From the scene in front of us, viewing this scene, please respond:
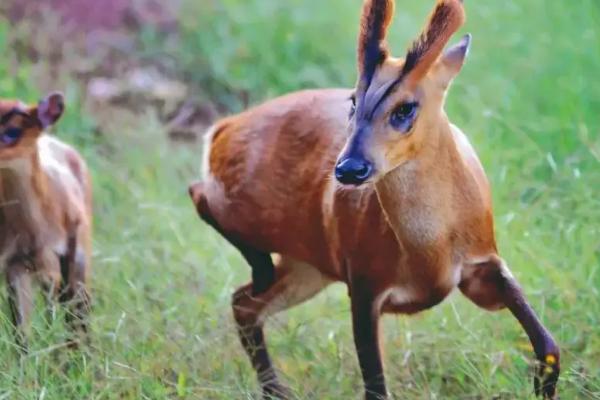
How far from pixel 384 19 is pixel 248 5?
19.4 ft

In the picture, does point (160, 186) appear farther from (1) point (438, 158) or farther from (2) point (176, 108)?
(1) point (438, 158)

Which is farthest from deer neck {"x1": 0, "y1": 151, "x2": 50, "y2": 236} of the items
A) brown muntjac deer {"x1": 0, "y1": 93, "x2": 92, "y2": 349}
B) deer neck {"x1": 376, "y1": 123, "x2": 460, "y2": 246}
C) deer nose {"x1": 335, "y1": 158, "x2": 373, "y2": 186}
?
deer nose {"x1": 335, "y1": 158, "x2": 373, "y2": 186}

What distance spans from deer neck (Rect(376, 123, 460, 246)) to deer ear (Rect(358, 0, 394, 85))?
0.31m

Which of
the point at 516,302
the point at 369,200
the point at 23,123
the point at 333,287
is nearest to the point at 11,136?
the point at 23,123

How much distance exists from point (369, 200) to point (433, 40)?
0.71 metres

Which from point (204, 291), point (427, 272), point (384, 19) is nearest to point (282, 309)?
point (204, 291)

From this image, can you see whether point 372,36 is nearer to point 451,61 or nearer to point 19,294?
point 451,61

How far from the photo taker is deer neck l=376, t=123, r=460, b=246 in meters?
5.62

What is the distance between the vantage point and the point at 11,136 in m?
7.20

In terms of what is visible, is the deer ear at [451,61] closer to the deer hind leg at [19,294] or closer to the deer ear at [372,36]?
the deer ear at [372,36]

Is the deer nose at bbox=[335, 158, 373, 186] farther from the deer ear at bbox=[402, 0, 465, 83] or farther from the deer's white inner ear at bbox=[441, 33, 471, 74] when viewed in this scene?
the deer's white inner ear at bbox=[441, 33, 471, 74]

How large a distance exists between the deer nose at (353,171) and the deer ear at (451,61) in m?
0.50

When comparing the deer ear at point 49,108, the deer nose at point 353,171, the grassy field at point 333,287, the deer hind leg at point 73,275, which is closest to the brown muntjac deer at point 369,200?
the deer nose at point 353,171

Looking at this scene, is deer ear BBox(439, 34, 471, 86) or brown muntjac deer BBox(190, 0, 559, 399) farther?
deer ear BBox(439, 34, 471, 86)
